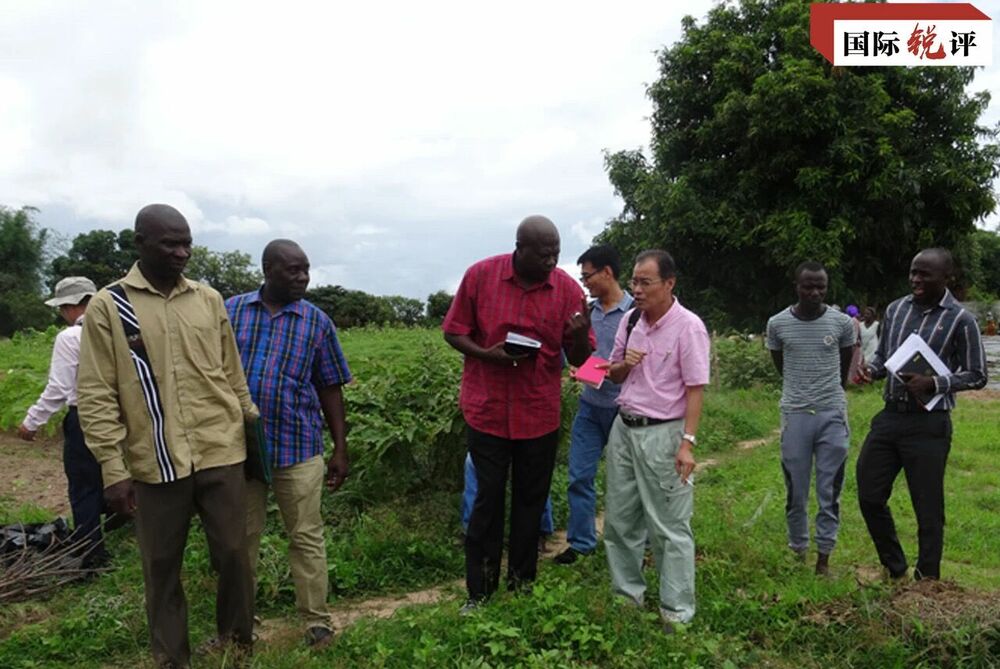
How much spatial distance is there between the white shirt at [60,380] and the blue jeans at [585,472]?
3054mm

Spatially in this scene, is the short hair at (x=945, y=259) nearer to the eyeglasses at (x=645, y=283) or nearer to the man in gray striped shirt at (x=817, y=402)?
the man in gray striped shirt at (x=817, y=402)

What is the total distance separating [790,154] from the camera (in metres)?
14.8

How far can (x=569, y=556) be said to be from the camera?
4652 mm

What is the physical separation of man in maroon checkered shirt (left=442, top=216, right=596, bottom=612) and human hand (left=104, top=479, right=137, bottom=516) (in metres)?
1.54

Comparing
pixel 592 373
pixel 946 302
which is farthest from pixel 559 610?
pixel 946 302

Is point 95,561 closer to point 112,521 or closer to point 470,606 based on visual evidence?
point 112,521

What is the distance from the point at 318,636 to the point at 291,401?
3.57ft

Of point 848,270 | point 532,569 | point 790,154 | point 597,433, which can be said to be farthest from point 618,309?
point 848,270

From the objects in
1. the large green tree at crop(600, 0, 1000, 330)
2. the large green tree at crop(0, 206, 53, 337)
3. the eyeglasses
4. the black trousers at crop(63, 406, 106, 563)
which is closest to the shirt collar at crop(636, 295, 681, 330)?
the eyeglasses

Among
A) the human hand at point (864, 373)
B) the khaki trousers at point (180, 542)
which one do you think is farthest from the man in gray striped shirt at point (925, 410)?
the khaki trousers at point (180, 542)

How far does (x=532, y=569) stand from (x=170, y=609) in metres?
1.74

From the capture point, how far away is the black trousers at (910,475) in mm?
4008

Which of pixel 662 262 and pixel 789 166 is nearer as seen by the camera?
pixel 662 262

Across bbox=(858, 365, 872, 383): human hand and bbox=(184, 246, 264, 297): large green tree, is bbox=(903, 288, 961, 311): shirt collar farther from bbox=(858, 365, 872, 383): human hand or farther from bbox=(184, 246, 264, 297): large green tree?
bbox=(184, 246, 264, 297): large green tree
